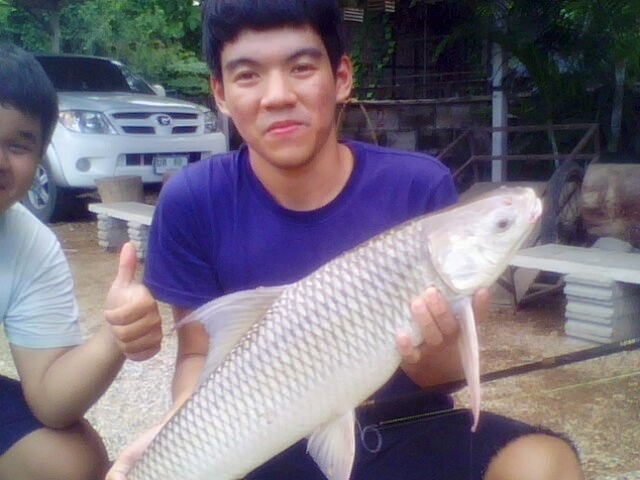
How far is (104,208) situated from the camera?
746 centimetres

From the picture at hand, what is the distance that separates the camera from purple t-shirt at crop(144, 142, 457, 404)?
6.36 feet

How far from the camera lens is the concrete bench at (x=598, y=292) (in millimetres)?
4310

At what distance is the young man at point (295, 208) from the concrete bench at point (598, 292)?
2.53 metres

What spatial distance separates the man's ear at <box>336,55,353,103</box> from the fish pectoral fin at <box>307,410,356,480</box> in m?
0.82

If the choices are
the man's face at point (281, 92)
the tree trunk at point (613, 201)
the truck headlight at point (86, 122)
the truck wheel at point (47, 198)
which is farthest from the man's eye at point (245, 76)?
the truck wheel at point (47, 198)

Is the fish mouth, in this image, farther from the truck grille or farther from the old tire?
the truck grille

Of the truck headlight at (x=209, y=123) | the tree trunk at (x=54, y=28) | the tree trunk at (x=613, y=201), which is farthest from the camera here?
the tree trunk at (x=54, y=28)

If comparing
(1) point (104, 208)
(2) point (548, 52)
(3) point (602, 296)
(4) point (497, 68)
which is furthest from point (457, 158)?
(3) point (602, 296)

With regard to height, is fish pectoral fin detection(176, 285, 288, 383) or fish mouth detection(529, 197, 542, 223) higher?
fish mouth detection(529, 197, 542, 223)

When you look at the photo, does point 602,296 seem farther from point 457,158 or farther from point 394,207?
point 457,158

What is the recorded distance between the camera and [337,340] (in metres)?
1.52

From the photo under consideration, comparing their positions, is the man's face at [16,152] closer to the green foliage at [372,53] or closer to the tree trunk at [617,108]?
the tree trunk at [617,108]

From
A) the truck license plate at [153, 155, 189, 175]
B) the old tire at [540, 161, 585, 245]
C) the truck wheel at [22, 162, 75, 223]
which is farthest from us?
the truck license plate at [153, 155, 189, 175]

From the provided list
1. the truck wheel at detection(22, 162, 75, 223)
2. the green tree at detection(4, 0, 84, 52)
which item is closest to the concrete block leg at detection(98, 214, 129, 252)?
the truck wheel at detection(22, 162, 75, 223)
